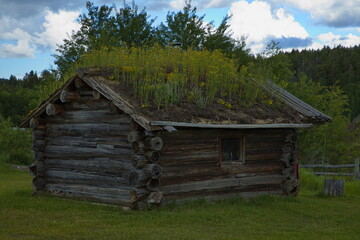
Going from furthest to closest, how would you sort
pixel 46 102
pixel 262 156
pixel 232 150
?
pixel 262 156 < pixel 232 150 < pixel 46 102

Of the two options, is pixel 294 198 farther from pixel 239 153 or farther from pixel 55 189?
pixel 55 189

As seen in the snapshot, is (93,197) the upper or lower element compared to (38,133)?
lower

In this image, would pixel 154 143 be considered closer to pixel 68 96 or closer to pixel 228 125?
pixel 228 125

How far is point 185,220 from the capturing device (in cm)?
1188

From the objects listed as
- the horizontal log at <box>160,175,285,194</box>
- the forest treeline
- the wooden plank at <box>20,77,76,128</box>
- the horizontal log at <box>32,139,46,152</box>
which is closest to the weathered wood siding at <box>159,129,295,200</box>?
the horizontal log at <box>160,175,285,194</box>

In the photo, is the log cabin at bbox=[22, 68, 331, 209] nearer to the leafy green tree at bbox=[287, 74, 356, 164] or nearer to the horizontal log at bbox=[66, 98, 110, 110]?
the horizontal log at bbox=[66, 98, 110, 110]

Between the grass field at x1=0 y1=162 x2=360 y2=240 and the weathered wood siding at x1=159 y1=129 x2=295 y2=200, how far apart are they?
462mm

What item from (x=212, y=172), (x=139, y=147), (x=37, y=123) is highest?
(x=37, y=123)

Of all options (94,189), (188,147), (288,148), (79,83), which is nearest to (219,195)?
(188,147)

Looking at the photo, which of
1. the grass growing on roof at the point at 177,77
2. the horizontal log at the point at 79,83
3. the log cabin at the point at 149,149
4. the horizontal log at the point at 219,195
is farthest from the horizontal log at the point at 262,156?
the horizontal log at the point at 79,83

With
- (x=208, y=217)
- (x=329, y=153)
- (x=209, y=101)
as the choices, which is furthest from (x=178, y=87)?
(x=329, y=153)

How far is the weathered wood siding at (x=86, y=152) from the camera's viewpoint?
13445 mm

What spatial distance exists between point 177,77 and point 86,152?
10.7ft

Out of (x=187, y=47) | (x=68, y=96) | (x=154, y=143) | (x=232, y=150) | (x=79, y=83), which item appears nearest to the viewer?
(x=154, y=143)
